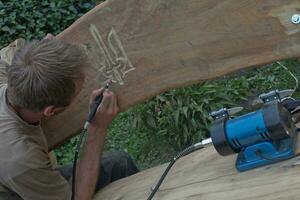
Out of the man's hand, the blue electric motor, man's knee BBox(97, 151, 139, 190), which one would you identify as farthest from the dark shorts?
the blue electric motor

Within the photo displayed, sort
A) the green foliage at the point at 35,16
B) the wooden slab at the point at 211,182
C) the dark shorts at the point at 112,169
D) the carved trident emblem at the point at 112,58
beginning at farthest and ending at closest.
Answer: the green foliage at the point at 35,16, the dark shorts at the point at 112,169, the carved trident emblem at the point at 112,58, the wooden slab at the point at 211,182

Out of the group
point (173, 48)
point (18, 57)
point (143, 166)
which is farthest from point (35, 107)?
point (143, 166)

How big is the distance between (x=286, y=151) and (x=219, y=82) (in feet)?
6.32

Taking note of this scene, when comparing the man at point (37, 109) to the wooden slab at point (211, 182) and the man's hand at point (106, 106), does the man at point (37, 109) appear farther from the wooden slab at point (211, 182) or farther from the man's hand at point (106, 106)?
the wooden slab at point (211, 182)

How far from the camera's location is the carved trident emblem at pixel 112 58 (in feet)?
7.06

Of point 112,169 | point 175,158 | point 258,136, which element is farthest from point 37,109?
point 258,136

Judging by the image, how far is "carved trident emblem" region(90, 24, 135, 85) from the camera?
2.15 m

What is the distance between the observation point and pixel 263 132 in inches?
71.6

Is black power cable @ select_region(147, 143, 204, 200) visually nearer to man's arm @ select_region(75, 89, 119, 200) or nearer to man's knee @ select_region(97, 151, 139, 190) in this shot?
man's arm @ select_region(75, 89, 119, 200)

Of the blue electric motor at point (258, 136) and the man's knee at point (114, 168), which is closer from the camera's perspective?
the blue electric motor at point (258, 136)

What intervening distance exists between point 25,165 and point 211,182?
63cm

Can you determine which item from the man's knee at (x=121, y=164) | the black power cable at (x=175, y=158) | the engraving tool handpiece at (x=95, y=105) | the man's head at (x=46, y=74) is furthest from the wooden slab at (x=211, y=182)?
the man's head at (x=46, y=74)

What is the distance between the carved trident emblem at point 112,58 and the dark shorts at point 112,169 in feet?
1.74

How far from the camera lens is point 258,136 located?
72.4 inches
